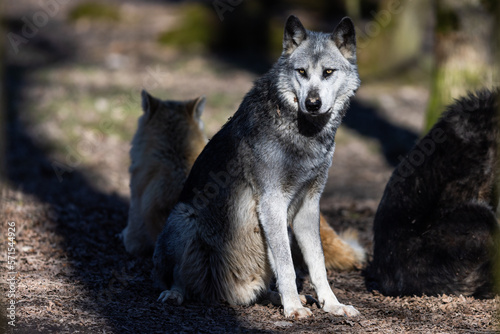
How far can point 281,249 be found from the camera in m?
4.57

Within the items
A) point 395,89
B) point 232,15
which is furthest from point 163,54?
point 395,89

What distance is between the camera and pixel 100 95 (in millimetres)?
13461

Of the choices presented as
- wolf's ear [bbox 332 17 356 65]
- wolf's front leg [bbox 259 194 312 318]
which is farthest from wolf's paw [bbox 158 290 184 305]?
wolf's ear [bbox 332 17 356 65]

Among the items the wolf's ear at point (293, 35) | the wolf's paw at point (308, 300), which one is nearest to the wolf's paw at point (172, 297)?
the wolf's paw at point (308, 300)

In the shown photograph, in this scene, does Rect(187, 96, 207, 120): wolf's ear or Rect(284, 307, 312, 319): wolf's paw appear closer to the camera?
Rect(284, 307, 312, 319): wolf's paw

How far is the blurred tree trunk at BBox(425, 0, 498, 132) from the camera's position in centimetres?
867

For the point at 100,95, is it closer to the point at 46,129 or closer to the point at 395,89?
the point at 46,129

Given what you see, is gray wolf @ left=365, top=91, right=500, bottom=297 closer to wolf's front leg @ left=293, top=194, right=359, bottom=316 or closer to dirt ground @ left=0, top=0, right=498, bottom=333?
dirt ground @ left=0, top=0, right=498, bottom=333

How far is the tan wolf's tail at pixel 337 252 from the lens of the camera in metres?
5.95

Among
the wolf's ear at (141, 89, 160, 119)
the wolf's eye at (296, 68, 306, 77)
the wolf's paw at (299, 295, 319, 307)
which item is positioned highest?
the wolf's ear at (141, 89, 160, 119)

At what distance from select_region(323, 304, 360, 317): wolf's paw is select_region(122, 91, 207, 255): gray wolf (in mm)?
2203

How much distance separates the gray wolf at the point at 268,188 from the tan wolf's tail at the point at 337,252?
3.48ft

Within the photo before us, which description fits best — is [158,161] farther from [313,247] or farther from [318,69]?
[318,69]

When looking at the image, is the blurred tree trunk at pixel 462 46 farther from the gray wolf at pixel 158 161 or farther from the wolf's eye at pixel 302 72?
the wolf's eye at pixel 302 72
